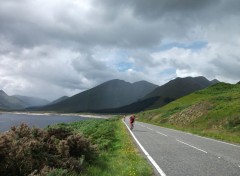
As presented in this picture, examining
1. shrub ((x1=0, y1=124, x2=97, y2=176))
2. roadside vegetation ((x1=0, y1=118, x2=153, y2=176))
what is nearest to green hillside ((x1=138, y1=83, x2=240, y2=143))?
roadside vegetation ((x1=0, y1=118, x2=153, y2=176))

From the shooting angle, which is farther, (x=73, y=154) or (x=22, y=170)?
(x=73, y=154)

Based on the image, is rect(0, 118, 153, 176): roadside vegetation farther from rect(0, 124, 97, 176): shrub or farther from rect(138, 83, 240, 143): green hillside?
rect(138, 83, 240, 143): green hillside

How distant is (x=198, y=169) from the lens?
1289 centimetres

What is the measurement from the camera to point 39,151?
10445 millimetres

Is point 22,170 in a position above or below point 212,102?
below

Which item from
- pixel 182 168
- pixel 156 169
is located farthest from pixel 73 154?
pixel 182 168

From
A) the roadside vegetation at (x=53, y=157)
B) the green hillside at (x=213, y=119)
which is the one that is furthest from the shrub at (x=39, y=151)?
the green hillside at (x=213, y=119)

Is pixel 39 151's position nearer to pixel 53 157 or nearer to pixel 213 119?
pixel 53 157

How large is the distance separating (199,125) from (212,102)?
12983 mm

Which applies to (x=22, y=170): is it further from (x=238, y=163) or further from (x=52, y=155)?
(x=238, y=163)

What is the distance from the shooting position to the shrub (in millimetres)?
9021

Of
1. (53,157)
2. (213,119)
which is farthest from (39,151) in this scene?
(213,119)

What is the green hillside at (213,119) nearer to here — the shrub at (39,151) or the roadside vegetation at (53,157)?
the roadside vegetation at (53,157)

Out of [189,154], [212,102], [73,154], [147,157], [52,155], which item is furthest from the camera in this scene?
[212,102]
